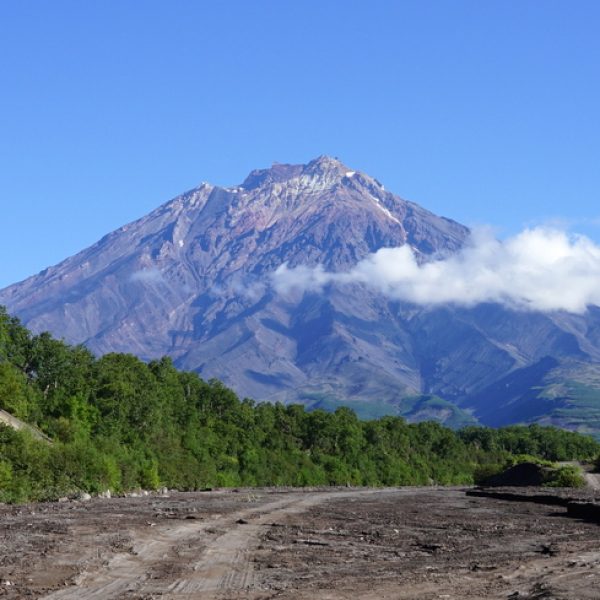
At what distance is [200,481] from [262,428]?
36974 mm

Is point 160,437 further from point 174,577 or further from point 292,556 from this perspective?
point 174,577

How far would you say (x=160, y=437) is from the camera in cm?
11200

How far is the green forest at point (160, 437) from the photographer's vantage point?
7769cm

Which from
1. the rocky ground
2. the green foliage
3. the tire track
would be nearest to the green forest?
the rocky ground

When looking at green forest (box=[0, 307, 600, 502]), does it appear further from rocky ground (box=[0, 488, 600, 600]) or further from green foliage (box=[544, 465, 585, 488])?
green foliage (box=[544, 465, 585, 488])

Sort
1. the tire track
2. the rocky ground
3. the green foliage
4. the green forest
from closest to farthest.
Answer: the tire track → the rocky ground → the green forest → the green foliage

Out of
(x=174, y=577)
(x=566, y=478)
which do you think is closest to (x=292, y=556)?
(x=174, y=577)

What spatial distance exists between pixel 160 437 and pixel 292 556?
82413mm

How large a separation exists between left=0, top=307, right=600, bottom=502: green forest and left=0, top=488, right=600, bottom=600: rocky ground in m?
26.1

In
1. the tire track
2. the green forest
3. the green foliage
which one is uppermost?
the green forest

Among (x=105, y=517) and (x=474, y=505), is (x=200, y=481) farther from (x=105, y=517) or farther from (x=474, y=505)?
(x=105, y=517)

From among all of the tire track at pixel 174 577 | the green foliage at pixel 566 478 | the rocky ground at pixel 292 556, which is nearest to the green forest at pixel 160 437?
the rocky ground at pixel 292 556

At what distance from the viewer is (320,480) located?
14038 centimetres

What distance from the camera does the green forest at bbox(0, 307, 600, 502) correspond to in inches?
3059
